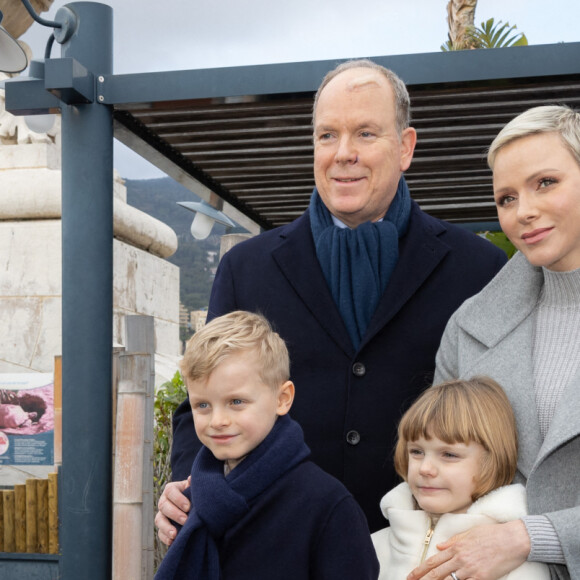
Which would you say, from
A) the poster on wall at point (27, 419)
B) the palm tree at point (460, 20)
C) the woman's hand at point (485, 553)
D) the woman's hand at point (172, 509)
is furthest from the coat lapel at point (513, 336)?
the palm tree at point (460, 20)

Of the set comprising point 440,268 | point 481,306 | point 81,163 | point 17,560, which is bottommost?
point 17,560

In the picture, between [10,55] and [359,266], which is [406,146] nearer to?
[359,266]

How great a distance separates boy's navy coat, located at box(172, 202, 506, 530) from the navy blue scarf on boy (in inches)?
17.4

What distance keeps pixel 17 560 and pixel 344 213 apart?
4.51 metres

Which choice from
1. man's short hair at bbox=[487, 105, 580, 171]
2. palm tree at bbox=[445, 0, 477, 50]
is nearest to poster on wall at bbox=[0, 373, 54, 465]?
man's short hair at bbox=[487, 105, 580, 171]

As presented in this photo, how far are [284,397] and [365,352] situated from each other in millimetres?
470

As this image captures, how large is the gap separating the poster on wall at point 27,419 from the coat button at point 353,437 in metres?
5.15

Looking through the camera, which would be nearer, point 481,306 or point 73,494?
point 481,306

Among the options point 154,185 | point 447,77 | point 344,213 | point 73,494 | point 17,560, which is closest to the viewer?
point 344,213

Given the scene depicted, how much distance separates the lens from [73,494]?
163 inches

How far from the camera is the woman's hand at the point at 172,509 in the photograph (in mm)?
2387

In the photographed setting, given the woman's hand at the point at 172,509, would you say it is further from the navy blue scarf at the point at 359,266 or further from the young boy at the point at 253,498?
the navy blue scarf at the point at 359,266

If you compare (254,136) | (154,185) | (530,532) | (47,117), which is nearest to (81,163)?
(47,117)

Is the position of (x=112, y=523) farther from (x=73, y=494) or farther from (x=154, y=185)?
(x=154, y=185)
